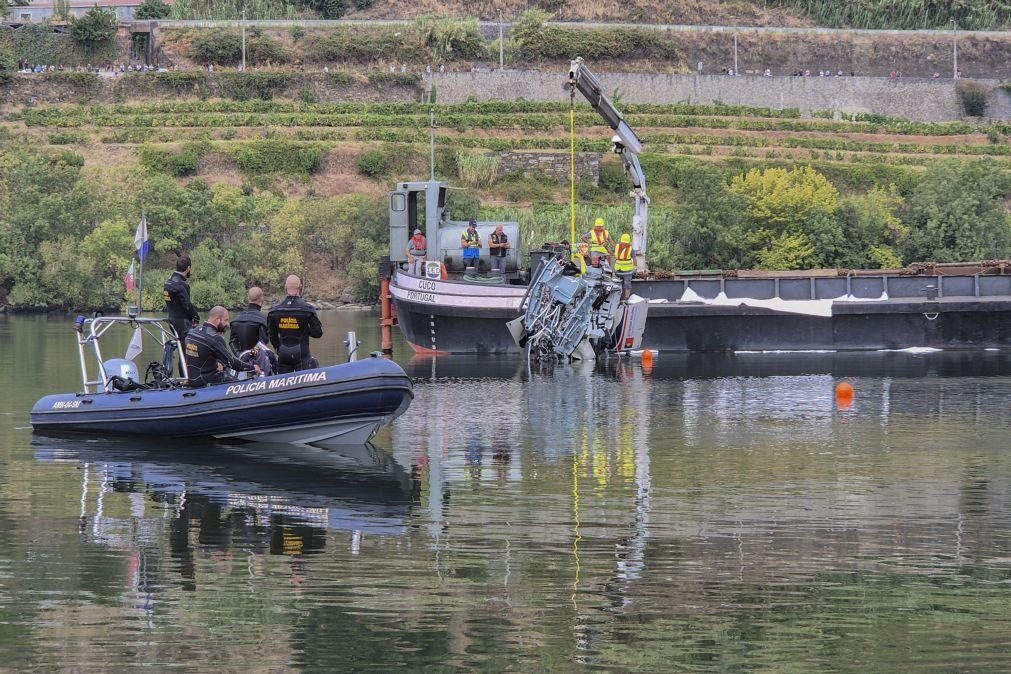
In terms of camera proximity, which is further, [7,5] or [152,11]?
[152,11]

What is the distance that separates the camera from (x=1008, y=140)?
278 ft

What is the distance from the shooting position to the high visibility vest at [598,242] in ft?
111

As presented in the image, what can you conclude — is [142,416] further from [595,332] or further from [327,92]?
[327,92]

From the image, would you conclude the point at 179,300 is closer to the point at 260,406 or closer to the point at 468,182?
the point at 260,406

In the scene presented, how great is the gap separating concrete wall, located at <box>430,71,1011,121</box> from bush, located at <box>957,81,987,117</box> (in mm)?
405

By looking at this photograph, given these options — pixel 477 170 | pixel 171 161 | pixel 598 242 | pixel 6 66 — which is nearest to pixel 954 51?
pixel 477 170

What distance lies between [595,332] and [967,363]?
7610 mm

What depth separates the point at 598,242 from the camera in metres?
34.3

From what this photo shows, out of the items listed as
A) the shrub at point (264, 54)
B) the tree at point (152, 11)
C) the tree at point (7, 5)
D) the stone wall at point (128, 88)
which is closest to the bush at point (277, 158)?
the stone wall at point (128, 88)

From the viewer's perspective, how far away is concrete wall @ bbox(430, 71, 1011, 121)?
92000 mm

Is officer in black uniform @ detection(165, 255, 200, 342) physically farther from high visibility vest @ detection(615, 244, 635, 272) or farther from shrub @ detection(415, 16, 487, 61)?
shrub @ detection(415, 16, 487, 61)

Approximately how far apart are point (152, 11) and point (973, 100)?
50052mm

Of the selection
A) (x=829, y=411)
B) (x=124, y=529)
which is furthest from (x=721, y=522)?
(x=829, y=411)

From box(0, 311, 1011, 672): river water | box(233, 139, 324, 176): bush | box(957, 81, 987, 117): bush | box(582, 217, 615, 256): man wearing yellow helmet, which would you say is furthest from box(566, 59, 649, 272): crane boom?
box(957, 81, 987, 117): bush
